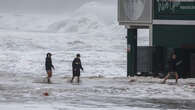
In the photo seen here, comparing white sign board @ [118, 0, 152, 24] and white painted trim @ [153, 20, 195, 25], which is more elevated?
white sign board @ [118, 0, 152, 24]

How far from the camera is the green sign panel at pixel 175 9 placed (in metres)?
27.7

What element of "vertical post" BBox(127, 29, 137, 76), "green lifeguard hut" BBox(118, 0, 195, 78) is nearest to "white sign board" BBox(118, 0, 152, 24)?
"green lifeguard hut" BBox(118, 0, 195, 78)

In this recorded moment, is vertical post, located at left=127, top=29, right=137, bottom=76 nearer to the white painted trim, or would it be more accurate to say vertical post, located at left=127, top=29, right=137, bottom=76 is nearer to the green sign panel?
the white painted trim

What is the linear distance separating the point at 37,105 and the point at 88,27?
447 feet

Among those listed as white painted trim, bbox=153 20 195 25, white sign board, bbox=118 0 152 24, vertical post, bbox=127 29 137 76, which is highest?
white sign board, bbox=118 0 152 24

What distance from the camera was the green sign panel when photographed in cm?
2773

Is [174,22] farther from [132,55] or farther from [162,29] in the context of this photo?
[132,55]

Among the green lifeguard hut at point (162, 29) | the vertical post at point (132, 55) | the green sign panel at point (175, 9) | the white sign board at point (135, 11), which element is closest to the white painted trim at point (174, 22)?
the green lifeguard hut at point (162, 29)

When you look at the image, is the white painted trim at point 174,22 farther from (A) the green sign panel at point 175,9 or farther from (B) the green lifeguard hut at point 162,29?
→ (A) the green sign panel at point 175,9

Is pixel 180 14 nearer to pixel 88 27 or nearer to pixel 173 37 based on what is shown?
pixel 173 37

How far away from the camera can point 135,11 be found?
28438 mm

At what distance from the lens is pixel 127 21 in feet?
94.5

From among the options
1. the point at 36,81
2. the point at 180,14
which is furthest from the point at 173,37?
the point at 36,81

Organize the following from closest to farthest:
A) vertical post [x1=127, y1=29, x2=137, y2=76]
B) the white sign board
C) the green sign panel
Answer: the green sign panel → the white sign board → vertical post [x1=127, y1=29, x2=137, y2=76]
